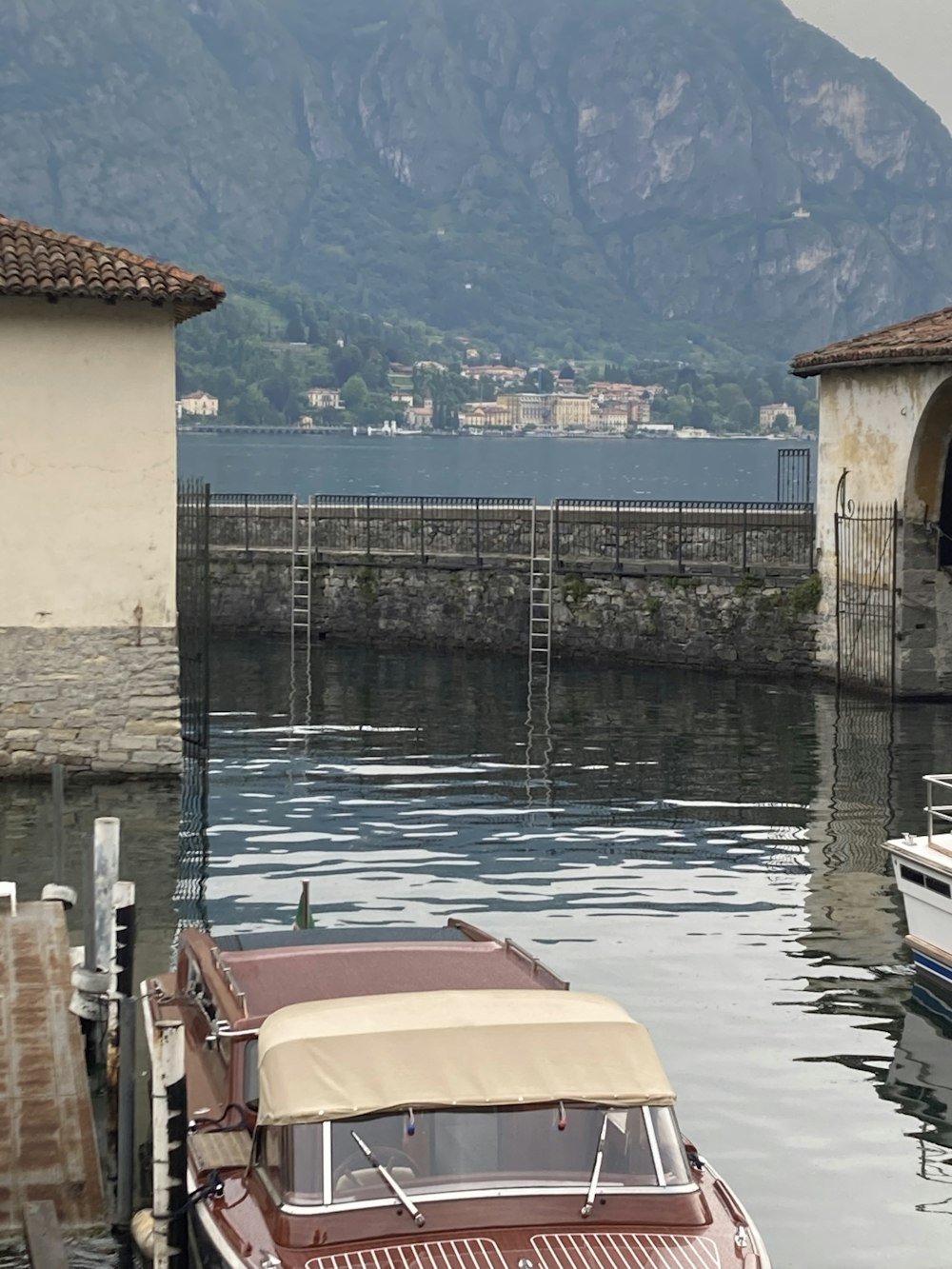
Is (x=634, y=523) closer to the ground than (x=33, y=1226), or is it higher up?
higher up

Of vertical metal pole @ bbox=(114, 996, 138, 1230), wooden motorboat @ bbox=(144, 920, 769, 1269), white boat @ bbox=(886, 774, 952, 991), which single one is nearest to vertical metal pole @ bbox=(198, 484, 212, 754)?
white boat @ bbox=(886, 774, 952, 991)

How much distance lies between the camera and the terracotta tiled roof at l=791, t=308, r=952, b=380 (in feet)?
95.2

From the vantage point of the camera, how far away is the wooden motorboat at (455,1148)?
318 inches

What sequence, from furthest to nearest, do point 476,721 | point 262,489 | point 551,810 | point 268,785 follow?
1. point 262,489
2. point 476,721
3. point 268,785
4. point 551,810

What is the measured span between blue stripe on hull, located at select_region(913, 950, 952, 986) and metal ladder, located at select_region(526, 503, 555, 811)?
11.8 m

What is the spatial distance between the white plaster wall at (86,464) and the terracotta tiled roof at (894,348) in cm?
1186

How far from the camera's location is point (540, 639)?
37.0m

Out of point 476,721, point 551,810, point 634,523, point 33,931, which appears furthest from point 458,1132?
point 634,523


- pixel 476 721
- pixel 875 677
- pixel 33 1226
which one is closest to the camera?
pixel 33 1226

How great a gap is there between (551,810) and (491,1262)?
1444 cm

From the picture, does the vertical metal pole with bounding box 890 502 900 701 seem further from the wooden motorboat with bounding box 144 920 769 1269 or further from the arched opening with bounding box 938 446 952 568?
the wooden motorboat with bounding box 144 920 769 1269

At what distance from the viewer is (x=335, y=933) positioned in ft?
40.5

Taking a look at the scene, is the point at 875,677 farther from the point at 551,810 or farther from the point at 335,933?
the point at 335,933

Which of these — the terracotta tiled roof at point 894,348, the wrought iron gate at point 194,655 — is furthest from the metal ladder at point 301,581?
the wrought iron gate at point 194,655
